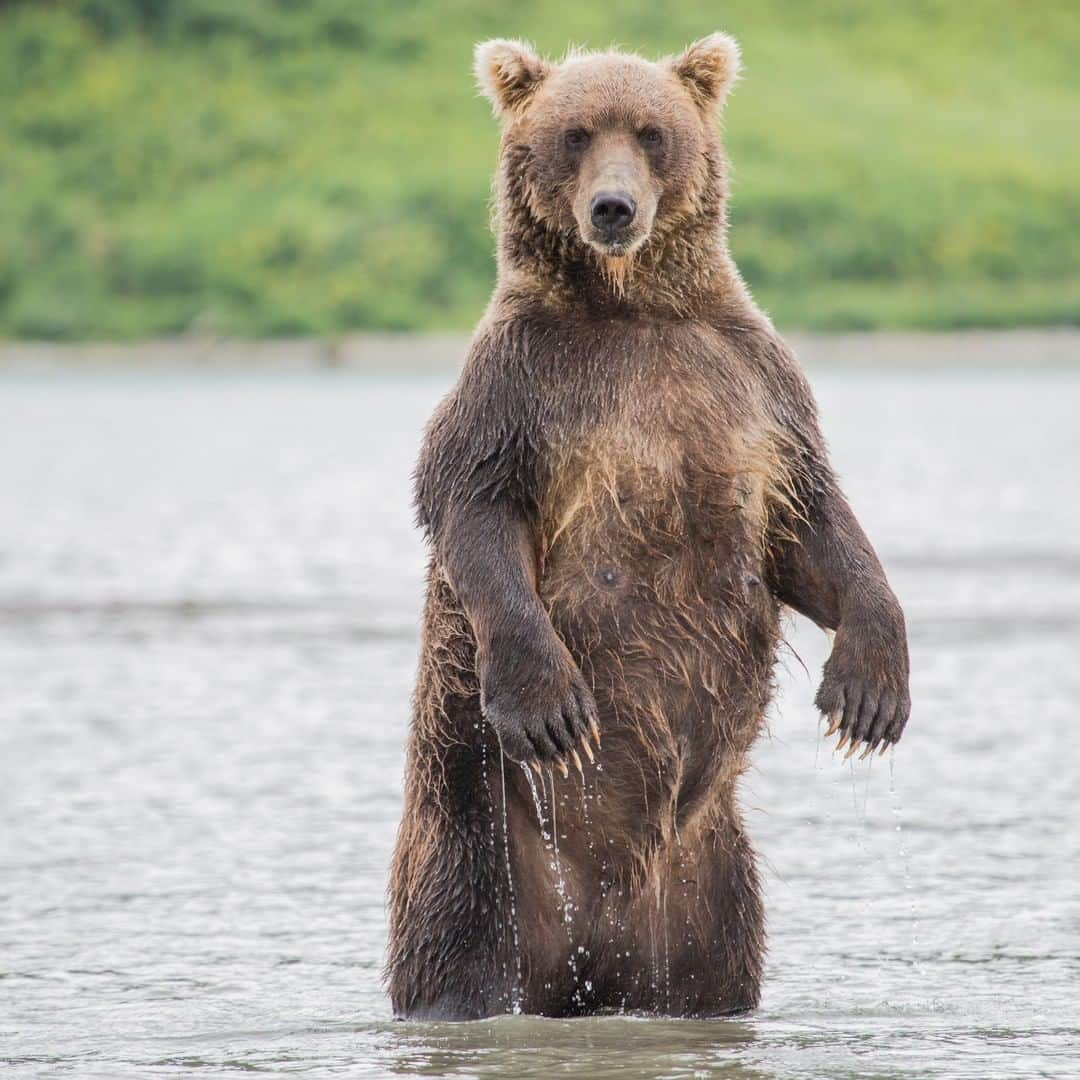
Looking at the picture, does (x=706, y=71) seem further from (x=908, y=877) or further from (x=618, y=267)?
(x=908, y=877)

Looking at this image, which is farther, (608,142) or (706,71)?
(706,71)

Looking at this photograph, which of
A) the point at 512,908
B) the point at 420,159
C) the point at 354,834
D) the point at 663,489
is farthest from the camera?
the point at 420,159

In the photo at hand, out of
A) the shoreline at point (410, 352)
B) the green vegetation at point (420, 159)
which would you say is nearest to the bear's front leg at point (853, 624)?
the shoreline at point (410, 352)

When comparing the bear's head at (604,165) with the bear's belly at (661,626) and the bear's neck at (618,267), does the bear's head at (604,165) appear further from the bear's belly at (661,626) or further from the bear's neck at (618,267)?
the bear's belly at (661,626)

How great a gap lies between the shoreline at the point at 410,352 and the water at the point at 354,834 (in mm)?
52424

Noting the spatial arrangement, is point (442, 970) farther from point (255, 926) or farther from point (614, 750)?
point (255, 926)

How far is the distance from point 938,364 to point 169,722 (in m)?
62.8

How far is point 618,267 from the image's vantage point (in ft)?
19.9

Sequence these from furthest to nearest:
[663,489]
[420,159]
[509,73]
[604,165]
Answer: [420,159] < [509,73] < [663,489] < [604,165]

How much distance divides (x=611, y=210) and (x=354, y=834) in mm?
3733

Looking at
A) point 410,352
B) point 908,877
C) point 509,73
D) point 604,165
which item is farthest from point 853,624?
point 410,352

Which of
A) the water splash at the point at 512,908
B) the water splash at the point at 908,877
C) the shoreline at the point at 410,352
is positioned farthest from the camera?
the shoreline at the point at 410,352

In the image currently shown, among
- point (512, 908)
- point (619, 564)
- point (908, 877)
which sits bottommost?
point (512, 908)

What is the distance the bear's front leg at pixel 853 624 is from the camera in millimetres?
6051
